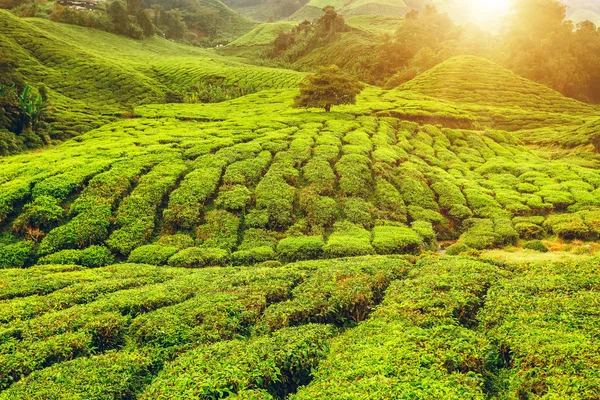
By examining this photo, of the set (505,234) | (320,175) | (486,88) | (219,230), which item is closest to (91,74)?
(320,175)

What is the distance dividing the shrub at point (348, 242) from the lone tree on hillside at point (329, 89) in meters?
24.3

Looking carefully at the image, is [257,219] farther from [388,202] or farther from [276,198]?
[388,202]

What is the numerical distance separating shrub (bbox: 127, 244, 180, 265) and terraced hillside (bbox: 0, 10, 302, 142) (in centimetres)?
3032

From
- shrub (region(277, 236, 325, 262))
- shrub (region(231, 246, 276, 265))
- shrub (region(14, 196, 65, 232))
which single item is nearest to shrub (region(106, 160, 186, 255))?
shrub (region(14, 196, 65, 232))

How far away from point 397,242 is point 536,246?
9087mm

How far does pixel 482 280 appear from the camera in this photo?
14727mm

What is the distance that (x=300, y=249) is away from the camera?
855 inches

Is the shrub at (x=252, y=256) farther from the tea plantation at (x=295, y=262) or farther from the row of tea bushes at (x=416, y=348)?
the row of tea bushes at (x=416, y=348)

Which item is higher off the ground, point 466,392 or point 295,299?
point 466,392

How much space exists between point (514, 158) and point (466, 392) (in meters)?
41.3

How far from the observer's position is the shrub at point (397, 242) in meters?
22.4

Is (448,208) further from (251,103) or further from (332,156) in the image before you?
(251,103)

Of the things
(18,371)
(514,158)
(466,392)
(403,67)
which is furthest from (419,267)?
(403,67)

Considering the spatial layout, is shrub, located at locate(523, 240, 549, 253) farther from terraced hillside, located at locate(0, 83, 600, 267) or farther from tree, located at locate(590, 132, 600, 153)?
Answer: tree, located at locate(590, 132, 600, 153)
